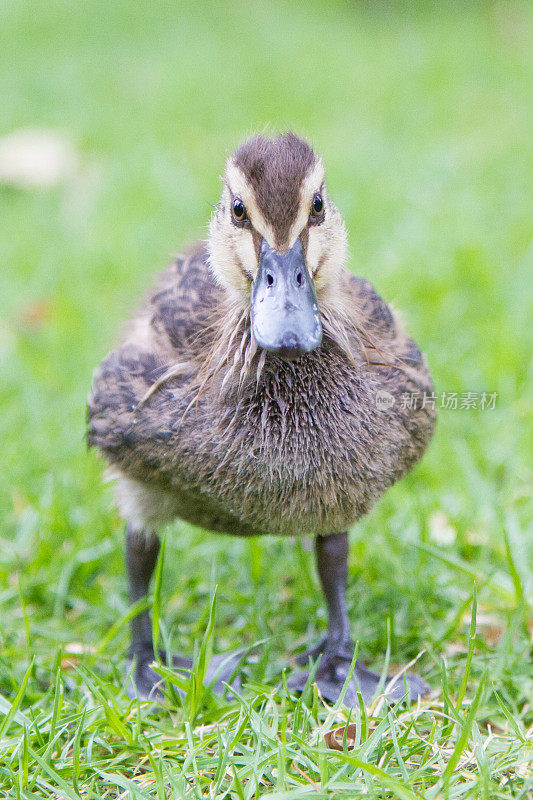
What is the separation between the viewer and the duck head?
6.99 ft

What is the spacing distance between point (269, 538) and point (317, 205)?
1.55 metres

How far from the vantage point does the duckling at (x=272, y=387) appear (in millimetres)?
2197

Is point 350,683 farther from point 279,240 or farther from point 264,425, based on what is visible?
point 279,240

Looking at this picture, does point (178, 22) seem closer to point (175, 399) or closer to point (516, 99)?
point (516, 99)

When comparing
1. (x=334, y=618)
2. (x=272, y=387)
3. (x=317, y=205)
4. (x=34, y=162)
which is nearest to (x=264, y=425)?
(x=272, y=387)

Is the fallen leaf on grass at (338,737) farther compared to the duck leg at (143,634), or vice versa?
the duck leg at (143,634)

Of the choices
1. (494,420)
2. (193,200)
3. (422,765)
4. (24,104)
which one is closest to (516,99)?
(193,200)

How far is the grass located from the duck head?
0.61 metres

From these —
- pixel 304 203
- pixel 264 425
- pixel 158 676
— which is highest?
pixel 304 203

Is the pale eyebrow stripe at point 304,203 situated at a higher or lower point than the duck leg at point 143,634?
higher

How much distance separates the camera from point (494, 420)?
3910 mm

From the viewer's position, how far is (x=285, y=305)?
2.13 meters

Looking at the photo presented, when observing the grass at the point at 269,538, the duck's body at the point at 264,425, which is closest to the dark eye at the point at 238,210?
the duck's body at the point at 264,425

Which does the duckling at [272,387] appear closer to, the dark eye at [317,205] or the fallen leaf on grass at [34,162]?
the dark eye at [317,205]
